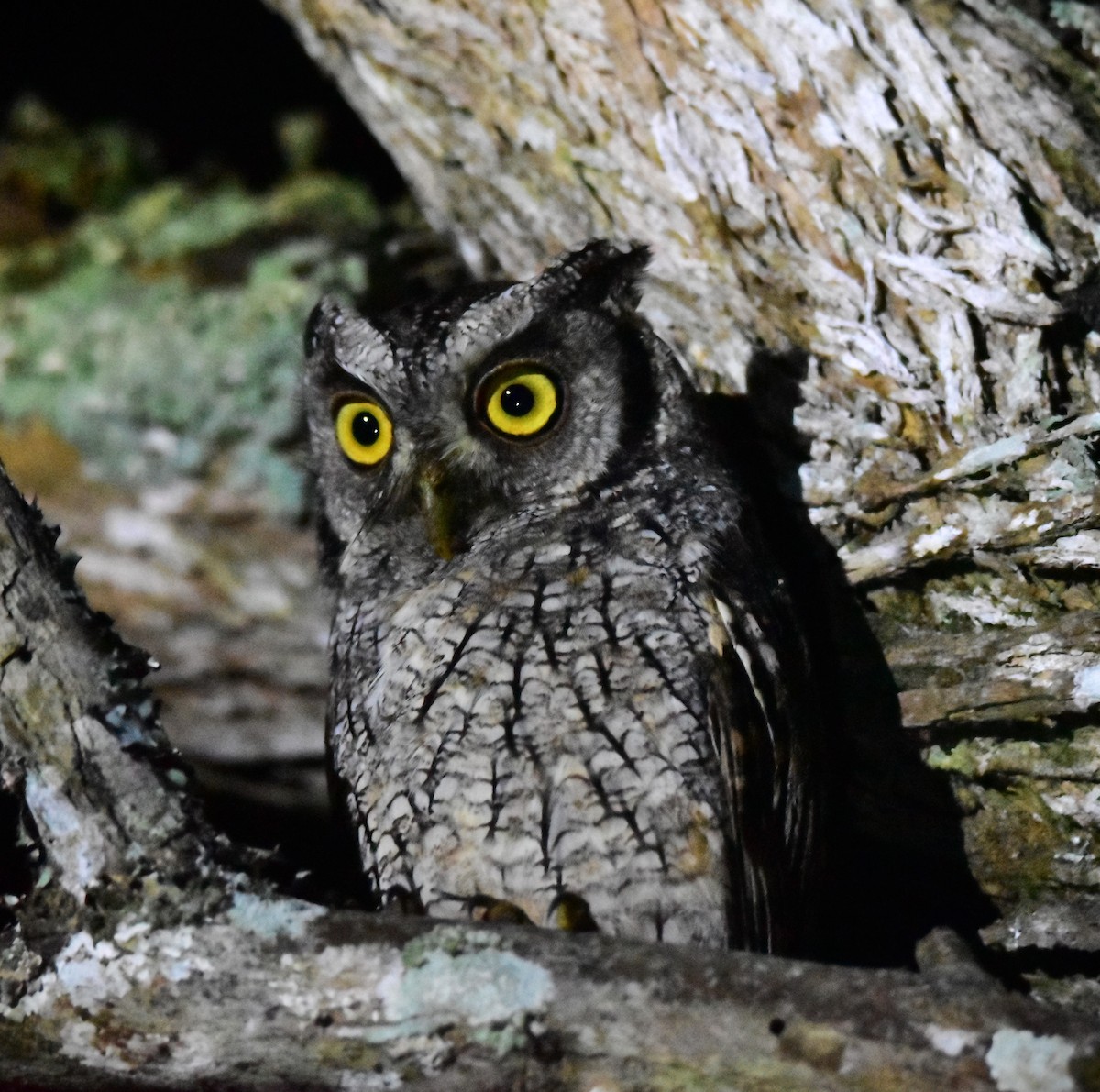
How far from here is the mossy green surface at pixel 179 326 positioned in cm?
303

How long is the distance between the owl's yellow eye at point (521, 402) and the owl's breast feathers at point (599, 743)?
167 millimetres

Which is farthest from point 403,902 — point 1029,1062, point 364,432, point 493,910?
point 1029,1062

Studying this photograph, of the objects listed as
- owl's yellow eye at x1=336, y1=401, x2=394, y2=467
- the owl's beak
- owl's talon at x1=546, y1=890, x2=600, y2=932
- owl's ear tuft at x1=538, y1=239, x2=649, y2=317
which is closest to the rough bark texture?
owl's talon at x1=546, y1=890, x2=600, y2=932

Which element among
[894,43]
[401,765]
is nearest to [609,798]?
[401,765]

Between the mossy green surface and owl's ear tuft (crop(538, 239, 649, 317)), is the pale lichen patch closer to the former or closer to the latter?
owl's ear tuft (crop(538, 239, 649, 317))

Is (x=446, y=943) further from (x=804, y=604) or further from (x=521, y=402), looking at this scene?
(x=804, y=604)

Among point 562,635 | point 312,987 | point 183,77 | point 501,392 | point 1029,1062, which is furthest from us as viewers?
point 183,77

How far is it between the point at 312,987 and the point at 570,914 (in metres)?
0.46

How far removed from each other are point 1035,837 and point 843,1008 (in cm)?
77

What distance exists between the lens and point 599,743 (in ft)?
5.67

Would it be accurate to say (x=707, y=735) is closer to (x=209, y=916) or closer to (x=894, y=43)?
(x=209, y=916)

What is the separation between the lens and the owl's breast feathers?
1.71 metres

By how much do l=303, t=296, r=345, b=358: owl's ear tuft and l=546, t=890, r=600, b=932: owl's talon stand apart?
971mm

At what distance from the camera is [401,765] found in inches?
73.7
